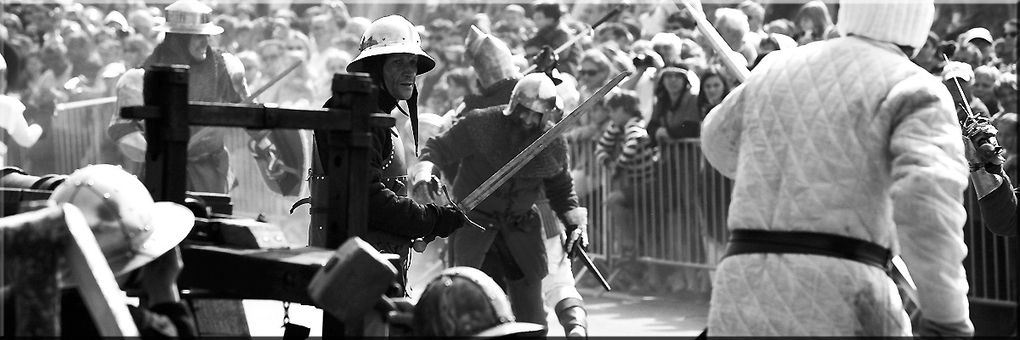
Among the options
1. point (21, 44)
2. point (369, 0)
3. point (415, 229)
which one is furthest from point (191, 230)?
point (369, 0)

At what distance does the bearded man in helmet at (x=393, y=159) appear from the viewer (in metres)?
6.53

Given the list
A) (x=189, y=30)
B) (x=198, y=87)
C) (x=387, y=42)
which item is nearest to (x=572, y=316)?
(x=387, y=42)

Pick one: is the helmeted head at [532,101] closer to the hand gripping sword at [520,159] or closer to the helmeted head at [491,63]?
the hand gripping sword at [520,159]

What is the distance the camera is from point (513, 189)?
8.55m

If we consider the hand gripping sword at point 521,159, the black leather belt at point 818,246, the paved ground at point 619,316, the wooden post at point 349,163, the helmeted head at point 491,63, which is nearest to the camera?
the black leather belt at point 818,246

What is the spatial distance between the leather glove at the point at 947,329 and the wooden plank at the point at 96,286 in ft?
6.69

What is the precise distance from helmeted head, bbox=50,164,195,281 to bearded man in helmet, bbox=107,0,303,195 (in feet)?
18.4

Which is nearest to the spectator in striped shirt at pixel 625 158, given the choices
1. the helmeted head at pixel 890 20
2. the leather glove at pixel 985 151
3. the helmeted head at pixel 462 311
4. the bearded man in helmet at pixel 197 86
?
the bearded man in helmet at pixel 197 86

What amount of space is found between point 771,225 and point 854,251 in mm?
234

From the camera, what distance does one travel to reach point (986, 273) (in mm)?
10195

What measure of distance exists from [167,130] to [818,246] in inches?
72.2

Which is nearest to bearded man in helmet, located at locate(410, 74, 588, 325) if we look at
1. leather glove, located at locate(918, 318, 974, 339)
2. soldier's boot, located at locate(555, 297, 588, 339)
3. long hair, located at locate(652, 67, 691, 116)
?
soldier's boot, located at locate(555, 297, 588, 339)

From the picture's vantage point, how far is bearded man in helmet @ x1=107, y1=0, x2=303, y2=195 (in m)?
10.6

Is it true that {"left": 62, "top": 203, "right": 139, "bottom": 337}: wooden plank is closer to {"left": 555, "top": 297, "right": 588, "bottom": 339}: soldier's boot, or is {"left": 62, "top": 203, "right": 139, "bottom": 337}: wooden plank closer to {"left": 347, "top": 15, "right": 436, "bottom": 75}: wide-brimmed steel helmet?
{"left": 347, "top": 15, "right": 436, "bottom": 75}: wide-brimmed steel helmet
